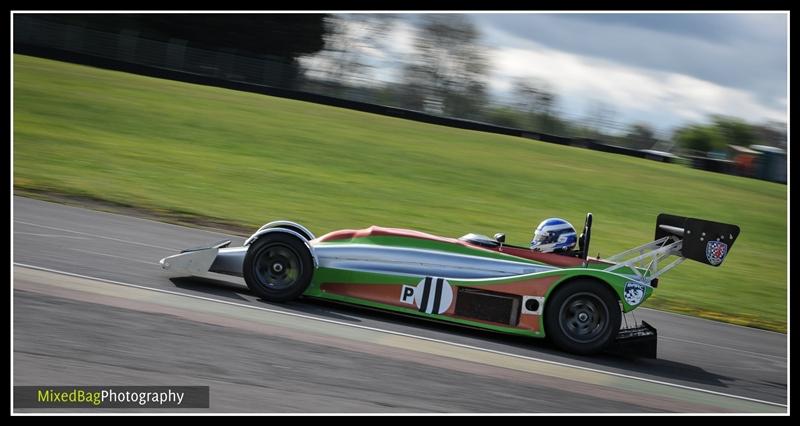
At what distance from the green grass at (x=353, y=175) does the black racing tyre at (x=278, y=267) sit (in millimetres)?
6688

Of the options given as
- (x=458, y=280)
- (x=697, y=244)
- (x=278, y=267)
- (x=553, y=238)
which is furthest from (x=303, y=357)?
(x=697, y=244)

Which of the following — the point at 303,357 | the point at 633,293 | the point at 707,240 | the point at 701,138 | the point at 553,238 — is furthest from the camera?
the point at 701,138

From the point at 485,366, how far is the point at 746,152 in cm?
3363

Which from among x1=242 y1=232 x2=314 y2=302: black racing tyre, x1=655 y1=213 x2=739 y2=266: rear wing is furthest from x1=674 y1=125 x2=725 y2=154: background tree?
x1=242 y1=232 x2=314 y2=302: black racing tyre

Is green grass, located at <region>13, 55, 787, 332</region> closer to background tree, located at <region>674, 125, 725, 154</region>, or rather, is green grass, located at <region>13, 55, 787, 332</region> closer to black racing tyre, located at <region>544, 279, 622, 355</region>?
black racing tyre, located at <region>544, 279, 622, 355</region>

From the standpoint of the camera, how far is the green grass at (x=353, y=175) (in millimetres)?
16078

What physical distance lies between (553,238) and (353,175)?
13.1m

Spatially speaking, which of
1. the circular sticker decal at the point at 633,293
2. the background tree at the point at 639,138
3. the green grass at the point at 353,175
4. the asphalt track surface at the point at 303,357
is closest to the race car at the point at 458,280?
the circular sticker decal at the point at 633,293

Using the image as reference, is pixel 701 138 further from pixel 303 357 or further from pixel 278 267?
pixel 303 357

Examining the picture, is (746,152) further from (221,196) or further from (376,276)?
(376,276)

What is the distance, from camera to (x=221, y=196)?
17125 mm

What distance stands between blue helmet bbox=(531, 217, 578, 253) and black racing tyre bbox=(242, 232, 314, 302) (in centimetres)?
224

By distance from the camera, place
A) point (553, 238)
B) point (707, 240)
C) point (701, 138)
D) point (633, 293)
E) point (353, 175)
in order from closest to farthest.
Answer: point (633, 293), point (707, 240), point (553, 238), point (353, 175), point (701, 138)

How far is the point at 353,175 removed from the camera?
2123cm
